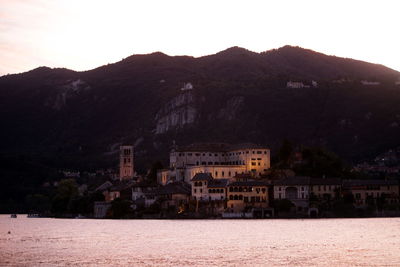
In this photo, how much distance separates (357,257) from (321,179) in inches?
3412

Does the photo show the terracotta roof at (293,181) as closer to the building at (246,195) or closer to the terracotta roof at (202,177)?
the building at (246,195)

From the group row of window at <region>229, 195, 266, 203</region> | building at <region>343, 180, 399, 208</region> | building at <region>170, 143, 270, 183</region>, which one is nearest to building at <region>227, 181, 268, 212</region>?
row of window at <region>229, 195, 266, 203</region>

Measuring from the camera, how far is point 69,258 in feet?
227

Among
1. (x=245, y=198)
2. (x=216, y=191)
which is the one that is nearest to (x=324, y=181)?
(x=245, y=198)

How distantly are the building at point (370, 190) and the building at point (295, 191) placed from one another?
24.0 ft

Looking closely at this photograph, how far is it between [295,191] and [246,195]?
28.8 feet

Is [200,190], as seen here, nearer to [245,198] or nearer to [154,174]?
[245,198]

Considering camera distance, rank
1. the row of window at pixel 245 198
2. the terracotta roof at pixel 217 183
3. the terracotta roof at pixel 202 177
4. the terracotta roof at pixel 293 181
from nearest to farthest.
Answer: the terracotta roof at pixel 293 181, the row of window at pixel 245 198, the terracotta roof at pixel 217 183, the terracotta roof at pixel 202 177

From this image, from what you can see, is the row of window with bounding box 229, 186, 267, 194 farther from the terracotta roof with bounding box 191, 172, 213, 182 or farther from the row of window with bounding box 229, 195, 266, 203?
the terracotta roof with bounding box 191, 172, 213, 182

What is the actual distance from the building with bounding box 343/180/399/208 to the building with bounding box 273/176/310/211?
731 cm

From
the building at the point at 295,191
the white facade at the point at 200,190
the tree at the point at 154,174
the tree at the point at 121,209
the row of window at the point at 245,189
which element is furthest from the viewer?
the tree at the point at 154,174

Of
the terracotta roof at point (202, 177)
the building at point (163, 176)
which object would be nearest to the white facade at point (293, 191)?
the terracotta roof at point (202, 177)

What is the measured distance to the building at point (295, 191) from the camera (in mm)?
148500

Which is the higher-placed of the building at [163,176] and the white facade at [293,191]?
the building at [163,176]
